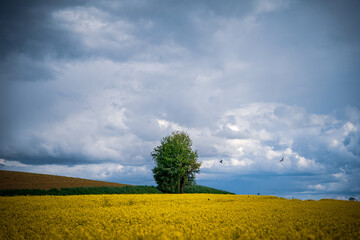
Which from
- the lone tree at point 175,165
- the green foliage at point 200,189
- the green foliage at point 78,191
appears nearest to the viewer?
the green foliage at point 78,191

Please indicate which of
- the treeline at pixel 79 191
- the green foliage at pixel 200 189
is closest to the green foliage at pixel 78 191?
the treeline at pixel 79 191

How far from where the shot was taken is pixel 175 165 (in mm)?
55656

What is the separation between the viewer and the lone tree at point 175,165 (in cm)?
5478

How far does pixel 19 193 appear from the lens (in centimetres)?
3588

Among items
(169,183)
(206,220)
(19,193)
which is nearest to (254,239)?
(206,220)

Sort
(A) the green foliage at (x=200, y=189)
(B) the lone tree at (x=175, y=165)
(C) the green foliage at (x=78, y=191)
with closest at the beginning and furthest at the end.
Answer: (C) the green foliage at (x=78, y=191)
(B) the lone tree at (x=175, y=165)
(A) the green foliage at (x=200, y=189)

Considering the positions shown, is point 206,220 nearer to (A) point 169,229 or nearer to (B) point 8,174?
(A) point 169,229

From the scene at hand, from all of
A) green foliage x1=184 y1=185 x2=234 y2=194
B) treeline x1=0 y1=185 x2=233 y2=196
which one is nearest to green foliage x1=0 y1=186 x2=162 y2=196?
treeline x1=0 y1=185 x2=233 y2=196

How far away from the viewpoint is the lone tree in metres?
54.8

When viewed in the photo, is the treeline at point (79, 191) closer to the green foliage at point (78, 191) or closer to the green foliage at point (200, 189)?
the green foliage at point (78, 191)

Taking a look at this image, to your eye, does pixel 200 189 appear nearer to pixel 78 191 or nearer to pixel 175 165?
pixel 175 165

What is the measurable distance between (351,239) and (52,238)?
506 inches

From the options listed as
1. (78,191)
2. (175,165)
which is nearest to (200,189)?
(175,165)

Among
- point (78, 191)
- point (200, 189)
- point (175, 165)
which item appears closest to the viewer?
point (78, 191)
